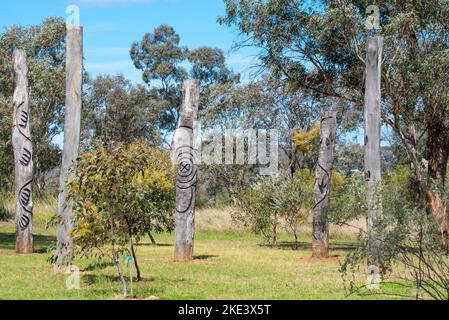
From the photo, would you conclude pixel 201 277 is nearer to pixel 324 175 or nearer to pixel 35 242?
pixel 324 175

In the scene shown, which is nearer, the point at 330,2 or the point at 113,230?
the point at 113,230

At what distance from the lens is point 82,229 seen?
35.7 ft

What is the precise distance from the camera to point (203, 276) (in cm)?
1394

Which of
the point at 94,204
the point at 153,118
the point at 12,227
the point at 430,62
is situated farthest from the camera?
the point at 153,118

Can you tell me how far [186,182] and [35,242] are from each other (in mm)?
7796

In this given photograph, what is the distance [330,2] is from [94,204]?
12.8 metres

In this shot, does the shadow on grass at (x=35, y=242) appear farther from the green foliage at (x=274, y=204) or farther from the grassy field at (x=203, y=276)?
the green foliage at (x=274, y=204)

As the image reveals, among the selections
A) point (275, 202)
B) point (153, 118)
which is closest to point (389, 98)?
point (275, 202)

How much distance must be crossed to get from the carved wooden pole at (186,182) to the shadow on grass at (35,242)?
445 cm

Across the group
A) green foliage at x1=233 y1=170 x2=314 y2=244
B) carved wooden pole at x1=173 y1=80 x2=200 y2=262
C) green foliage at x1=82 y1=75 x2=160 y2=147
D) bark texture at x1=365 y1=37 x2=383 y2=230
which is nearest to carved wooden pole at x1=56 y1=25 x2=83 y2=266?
carved wooden pole at x1=173 y1=80 x2=200 y2=262

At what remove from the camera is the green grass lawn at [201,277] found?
11.3 metres

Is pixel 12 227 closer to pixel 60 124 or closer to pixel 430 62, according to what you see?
pixel 60 124

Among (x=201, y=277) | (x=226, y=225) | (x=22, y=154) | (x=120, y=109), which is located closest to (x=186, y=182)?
(x=201, y=277)
